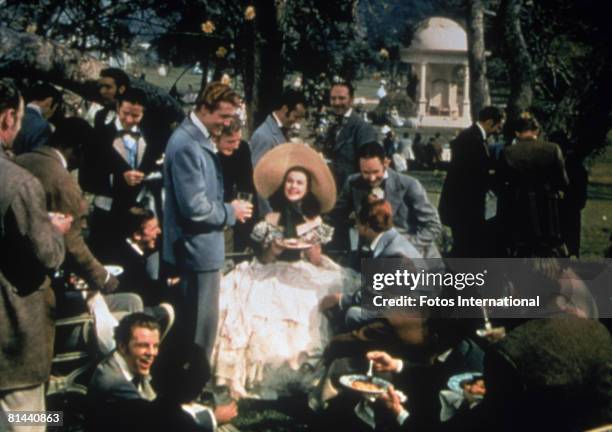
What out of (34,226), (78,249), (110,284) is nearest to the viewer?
(34,226)

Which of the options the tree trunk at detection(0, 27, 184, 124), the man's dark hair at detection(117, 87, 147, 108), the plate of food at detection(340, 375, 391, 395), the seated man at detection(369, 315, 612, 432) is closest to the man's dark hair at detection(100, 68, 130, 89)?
the man's dark hair at detection(117, 87, 147, 108)

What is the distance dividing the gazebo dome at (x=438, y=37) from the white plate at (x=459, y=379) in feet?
87.2

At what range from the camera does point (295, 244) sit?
17.3ft

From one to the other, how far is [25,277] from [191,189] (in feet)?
4.27

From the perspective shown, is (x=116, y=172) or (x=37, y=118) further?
(x=116, y=172)

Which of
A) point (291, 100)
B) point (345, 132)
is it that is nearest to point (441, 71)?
point (345, 132)

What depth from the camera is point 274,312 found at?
5105 mm

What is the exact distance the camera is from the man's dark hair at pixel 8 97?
3.37m

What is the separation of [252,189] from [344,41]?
11.3 feet

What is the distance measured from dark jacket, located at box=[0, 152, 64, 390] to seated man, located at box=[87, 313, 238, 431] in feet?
1.76

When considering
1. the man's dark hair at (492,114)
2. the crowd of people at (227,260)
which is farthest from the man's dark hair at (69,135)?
the man's dark hair at (492,114)

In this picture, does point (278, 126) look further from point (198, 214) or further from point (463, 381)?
point (463, 381)

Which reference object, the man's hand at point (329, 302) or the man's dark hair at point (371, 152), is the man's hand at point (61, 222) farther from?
the man's dark hair at point (371, 152)

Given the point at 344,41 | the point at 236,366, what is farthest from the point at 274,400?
the point at 344,41
